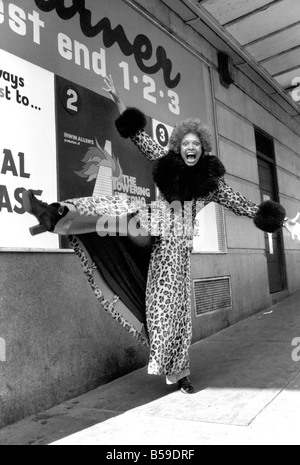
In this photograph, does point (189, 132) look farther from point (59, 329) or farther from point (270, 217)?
point (59, 329)

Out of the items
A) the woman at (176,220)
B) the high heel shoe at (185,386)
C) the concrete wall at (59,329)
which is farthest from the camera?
the high heel shoe at (185,386)

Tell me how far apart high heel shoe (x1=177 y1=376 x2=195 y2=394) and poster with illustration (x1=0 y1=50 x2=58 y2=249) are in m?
1.43

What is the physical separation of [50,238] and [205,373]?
1.75 m

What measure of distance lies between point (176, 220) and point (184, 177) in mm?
315

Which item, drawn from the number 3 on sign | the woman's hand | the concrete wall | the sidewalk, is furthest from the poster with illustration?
the number 3 on sign

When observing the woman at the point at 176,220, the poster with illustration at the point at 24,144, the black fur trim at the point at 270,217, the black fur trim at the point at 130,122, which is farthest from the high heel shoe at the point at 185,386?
the black fur trim at the point at 130,122

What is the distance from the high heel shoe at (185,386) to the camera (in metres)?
3.18

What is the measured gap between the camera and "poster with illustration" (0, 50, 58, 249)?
302 cm

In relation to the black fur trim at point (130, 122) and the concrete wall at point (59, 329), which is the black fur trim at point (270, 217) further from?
the concrete wall at point (59, 329)

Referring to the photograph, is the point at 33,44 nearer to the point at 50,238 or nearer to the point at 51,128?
the point at 51,128

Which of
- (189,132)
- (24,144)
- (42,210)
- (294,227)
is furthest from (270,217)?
(24,144)

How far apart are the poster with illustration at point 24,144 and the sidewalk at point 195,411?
1.23 m

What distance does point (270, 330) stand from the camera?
5.39 m

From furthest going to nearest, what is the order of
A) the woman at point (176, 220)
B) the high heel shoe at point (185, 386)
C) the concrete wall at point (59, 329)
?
1. the high heel shoe at point (185, 386)
2. the woman at point (176, 220)
3. the concrete wall at point (59, 329)
